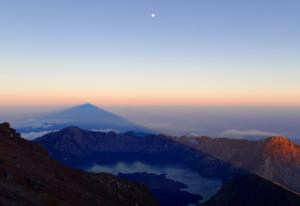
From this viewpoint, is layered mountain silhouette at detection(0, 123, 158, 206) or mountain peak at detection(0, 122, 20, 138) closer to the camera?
layered mountain silhouette at detection(0, 123, 158, 206)

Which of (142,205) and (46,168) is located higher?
(46,168)

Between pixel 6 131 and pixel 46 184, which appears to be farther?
pixel 6 131

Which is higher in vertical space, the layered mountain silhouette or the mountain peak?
the mountain peak

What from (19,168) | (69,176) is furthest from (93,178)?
(19,168)

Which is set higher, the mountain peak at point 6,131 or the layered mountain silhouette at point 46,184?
the mountain peak at point 6,131

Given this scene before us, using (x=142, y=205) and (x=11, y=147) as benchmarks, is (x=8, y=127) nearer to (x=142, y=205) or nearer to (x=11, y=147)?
(x=11, y=147)

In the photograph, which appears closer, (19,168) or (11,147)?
(19,168)

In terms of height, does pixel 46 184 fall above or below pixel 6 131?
below

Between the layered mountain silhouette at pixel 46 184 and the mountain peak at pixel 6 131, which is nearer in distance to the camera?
the layered mountain silhouette at pixel 46 184
